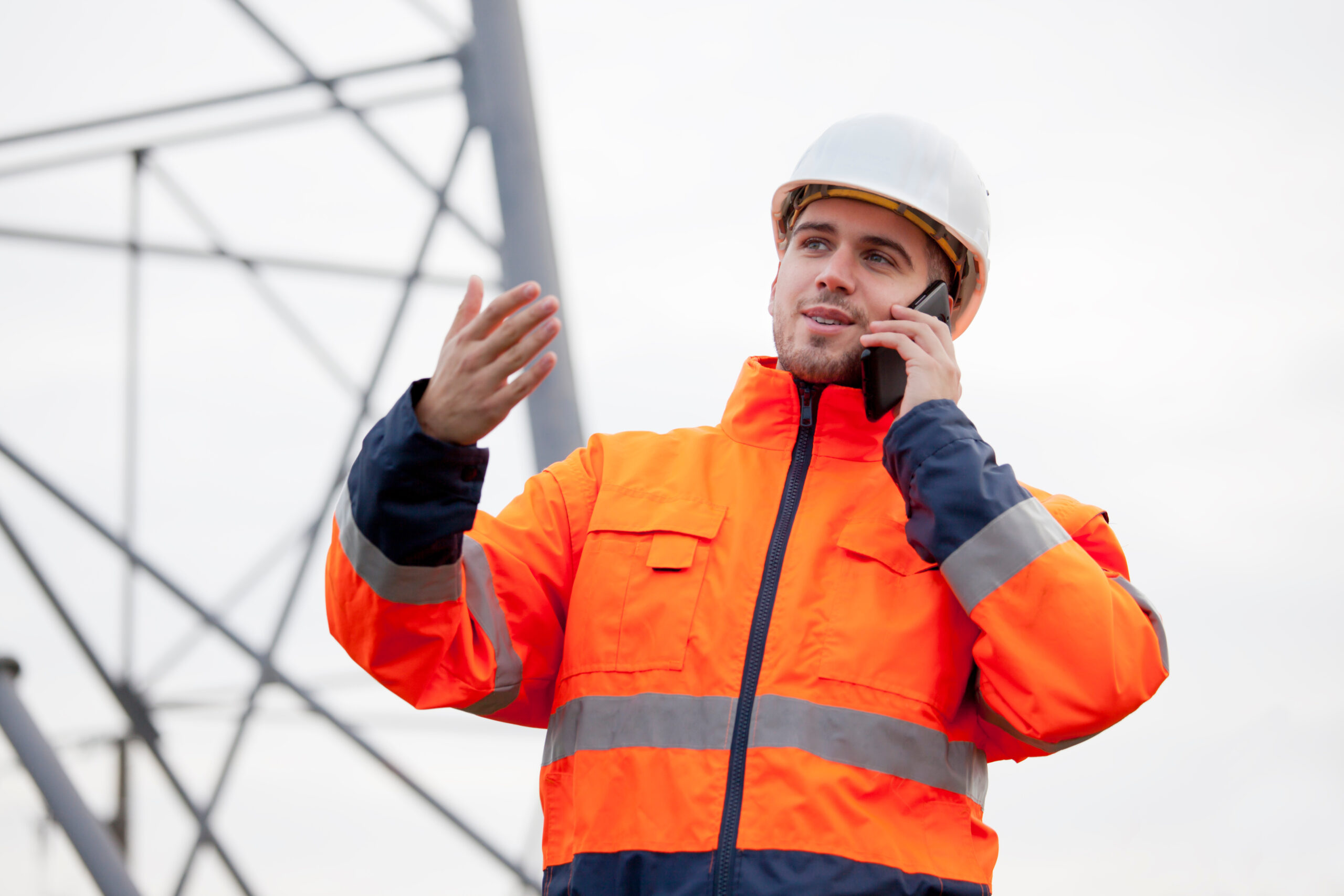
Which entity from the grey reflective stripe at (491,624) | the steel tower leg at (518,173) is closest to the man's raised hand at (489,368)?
the grey reflective stripe at (491,624)

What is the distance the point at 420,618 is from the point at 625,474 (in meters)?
0.61

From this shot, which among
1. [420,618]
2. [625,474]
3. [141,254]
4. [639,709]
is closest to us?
[420,618]

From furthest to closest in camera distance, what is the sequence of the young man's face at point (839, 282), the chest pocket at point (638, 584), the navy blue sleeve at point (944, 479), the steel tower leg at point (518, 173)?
the steel tower leg at point (518, 173) < the young man's face at point (839, 282) < the chest pocket at point (638, 584) < the navy blue sleeve at point (944, 479)

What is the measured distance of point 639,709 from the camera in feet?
7.09

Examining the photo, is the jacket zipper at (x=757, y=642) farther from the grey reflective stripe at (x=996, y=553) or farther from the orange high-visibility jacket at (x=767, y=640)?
the grey reflective stripe at (x=996, y=553)

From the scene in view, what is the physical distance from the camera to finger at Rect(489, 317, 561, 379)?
1.88m

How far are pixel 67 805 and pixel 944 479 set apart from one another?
3492mm

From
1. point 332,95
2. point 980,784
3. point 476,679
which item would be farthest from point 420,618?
point 332,95

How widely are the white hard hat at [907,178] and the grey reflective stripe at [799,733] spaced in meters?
1.24

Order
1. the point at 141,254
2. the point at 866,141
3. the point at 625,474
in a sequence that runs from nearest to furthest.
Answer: the point at 625,474
the point at 866,141
the point at 141,254

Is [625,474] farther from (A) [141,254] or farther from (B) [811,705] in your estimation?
(A) [141,254]

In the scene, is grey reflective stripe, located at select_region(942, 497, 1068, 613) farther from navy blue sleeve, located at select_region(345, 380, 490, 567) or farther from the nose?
navy blue sleeve, located at select_region(345, 380, 490, 567)

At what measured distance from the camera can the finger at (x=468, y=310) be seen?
76.7 inches

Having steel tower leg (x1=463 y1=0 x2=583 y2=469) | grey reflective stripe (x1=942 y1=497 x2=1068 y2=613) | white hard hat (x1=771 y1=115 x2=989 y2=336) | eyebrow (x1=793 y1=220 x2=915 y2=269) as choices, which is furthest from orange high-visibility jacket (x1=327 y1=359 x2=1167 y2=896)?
steel tower leg (x1=463 y1=0 x2=583 y2=469)
